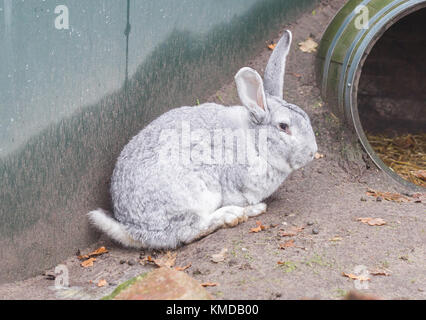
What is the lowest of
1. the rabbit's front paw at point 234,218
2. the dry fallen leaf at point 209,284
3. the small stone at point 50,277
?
the small stone at point 50,277

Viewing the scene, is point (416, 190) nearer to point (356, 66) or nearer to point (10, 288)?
point (356, 66)

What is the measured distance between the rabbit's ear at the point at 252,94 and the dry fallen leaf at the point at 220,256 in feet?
3.43

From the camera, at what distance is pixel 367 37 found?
5.13m

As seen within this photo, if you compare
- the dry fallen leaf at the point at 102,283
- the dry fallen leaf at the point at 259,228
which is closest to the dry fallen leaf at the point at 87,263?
the dry fallen leaf at the point at 102,283

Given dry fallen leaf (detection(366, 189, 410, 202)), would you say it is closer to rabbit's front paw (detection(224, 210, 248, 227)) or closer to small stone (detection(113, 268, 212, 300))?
rabbit's front paw (detection(224, 210, 248, 227))

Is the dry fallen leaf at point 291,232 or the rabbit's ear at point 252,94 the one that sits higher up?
the rabbit's ear at point 252,94

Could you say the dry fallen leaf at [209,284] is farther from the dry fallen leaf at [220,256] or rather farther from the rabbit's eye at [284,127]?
the rabbit's eye at [284,127]

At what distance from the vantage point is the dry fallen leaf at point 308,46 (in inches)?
237

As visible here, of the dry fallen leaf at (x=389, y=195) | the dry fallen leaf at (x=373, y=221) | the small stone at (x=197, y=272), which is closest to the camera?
the small stone at (x=197, y=272)

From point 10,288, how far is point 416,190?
329 centimetres

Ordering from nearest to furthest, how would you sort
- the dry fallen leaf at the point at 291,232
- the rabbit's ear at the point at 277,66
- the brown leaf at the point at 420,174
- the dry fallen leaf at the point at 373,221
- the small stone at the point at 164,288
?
1. the small stone at the point at 164,288
2. the dry fallen leaf at the point at 291,232
3. the dry fallen leaf at the point at 373,221
4. the rabbit's ear at the point at 277,66
5. the brown leaf at the point at 420,174

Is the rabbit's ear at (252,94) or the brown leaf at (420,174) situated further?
the brown leaf at (420,174)
